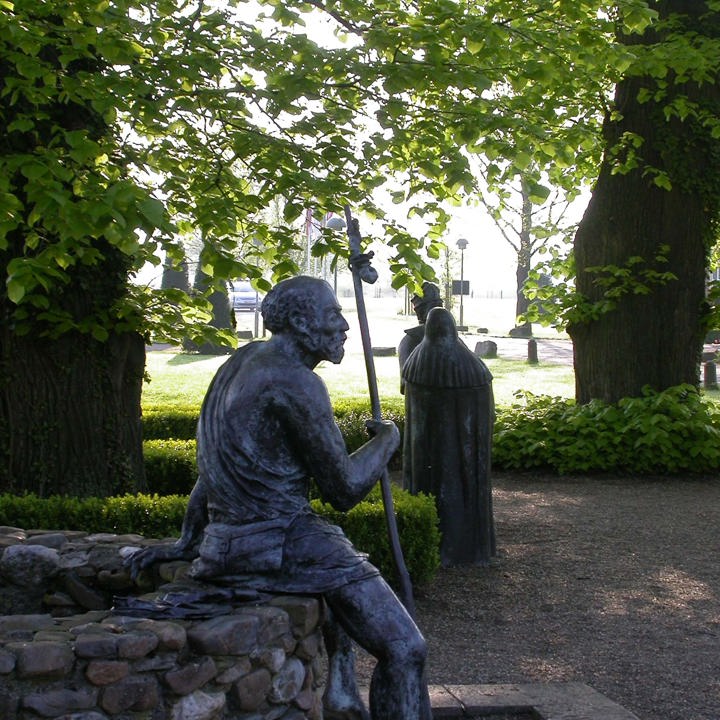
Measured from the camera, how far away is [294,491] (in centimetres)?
382

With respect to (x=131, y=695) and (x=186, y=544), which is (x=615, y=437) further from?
(x=131, y=695)

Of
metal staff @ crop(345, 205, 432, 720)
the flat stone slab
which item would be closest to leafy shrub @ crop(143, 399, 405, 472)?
the flat stone slab

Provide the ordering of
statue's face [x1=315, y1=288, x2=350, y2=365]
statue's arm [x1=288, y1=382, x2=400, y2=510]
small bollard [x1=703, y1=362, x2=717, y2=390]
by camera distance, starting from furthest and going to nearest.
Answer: small bollard [x1=703, y1=362, x2=717, y2=390] < statue's face [x1=315, y1=288, x2=350, y2=365] < statue's arm [x1=288, y1=382, x2=400, y2=510]

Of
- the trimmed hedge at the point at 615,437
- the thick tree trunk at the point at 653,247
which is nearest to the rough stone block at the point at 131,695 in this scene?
the trimmed hedge at the point at 615,437

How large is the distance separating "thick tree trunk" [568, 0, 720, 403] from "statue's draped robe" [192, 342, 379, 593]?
10.2 meters

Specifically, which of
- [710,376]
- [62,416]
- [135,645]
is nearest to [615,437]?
[62,416]

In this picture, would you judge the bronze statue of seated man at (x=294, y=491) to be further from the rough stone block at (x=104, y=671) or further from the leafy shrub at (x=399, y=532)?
the leafy shrub at (x=399, y=532)

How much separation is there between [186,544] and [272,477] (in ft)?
2.39

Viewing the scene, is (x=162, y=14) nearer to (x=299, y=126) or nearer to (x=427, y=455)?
(x=299, y=126)

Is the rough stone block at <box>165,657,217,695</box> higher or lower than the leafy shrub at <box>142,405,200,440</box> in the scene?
lower

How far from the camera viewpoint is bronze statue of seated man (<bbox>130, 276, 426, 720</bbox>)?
12.2 feet

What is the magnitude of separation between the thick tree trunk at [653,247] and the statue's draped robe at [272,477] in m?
10.2

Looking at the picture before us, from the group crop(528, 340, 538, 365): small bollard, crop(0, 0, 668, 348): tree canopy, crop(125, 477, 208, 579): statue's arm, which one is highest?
crop(0, 0, 668, 348): tree canopy

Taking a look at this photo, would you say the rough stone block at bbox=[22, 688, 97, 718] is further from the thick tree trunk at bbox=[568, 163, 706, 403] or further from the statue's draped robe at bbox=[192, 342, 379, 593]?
the thick tree trunk at bbox=[568, 163, 706, 403]
